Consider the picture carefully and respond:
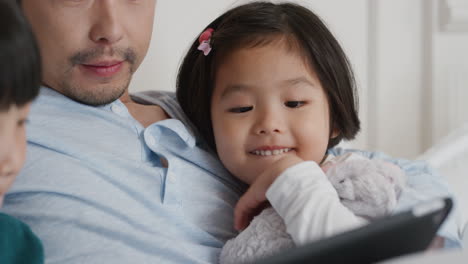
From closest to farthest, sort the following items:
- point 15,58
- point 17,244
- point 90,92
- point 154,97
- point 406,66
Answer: point 15,58
point 17,244
point 90,92
point 154,97
point 406,66

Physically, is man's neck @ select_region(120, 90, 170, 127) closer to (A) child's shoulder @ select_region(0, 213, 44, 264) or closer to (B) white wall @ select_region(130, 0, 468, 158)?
(A) child's shoulder @ select_region(0, 213, 44, 264)

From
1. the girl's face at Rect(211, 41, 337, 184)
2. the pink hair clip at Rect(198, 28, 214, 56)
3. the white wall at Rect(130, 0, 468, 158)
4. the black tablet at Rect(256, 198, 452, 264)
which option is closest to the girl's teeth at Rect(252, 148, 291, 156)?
the girl's face at Rect(211, 41, 337, 184)

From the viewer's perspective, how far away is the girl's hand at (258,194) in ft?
3.38

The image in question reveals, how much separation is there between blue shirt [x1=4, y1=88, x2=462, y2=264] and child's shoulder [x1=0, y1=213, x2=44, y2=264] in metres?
0.06

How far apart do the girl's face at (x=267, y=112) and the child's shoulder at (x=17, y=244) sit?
0.43 metres

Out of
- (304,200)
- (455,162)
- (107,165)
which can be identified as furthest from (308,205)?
(455,162)

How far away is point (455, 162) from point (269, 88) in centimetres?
76

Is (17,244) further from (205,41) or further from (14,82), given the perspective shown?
(205,41)

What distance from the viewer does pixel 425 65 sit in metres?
2.56

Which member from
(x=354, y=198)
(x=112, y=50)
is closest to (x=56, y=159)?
(x=112, y=50)

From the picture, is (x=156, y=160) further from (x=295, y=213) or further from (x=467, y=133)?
(x=467, y=133)

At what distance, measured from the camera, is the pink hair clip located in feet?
4.11

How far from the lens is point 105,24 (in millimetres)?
1096

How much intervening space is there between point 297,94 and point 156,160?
0.30m
